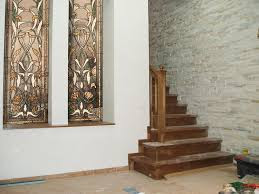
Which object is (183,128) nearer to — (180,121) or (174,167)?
(180,121)

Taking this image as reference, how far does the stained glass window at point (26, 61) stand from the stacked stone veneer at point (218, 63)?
3.00 meters

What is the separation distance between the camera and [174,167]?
13.4ft

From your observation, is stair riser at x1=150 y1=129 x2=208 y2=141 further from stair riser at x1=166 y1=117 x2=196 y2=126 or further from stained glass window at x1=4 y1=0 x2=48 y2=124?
stained glass window at x1=4 y1=0 x2=48 y2=124

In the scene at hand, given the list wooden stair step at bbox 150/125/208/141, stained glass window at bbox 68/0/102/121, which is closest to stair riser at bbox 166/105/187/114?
wooden stair step at bbox 150/125/208/141

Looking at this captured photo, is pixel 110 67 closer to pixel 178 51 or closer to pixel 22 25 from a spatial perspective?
pixel 22 25

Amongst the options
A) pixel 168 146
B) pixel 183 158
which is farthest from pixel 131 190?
pixel 183 158

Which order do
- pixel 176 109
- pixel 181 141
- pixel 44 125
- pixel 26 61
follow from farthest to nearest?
1. pixel 176 109
2. pixel 181 141
3. pixel 26 61
4. pixel 44 125

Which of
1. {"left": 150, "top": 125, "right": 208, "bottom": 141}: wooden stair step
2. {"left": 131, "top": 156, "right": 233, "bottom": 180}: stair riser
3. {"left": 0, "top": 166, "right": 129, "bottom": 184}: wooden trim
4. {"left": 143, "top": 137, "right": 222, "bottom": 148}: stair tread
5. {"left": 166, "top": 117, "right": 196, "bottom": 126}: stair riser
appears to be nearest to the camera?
{"left": 0, "top": 166, "right": 129, "bottom": 184}: wooden trim

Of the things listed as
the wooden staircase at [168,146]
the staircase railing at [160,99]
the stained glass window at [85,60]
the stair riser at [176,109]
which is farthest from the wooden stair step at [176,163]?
the stair riser at [176,109]

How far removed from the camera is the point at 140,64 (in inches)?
185

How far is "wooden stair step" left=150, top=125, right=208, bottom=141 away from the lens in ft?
15.1

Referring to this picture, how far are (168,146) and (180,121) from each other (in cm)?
114

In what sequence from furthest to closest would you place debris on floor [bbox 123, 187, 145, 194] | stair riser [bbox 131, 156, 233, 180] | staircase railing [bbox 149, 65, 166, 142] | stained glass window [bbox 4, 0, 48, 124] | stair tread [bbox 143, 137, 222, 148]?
staircase railing [bbox 149, 65, 166, 142]
stair tread [bbox 143, 137, 222, 148]
stained glass window [bbox 4, 0, 48, 124]
stair riser [bbox 131, 156, 233, 180]
debris on floor [bbox 123, 187, 145, 194]

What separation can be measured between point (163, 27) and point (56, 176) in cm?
436
